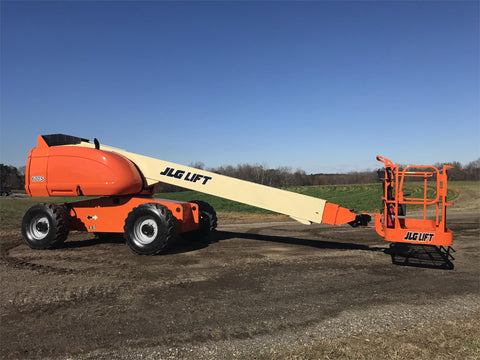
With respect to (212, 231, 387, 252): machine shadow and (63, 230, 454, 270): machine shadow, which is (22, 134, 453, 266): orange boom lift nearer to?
(63, 230, 454, 270): machine shadow

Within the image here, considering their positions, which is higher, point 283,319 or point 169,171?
point 169,171

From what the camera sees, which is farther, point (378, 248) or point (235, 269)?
point (378, 248)

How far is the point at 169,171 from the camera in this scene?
30.0 feet

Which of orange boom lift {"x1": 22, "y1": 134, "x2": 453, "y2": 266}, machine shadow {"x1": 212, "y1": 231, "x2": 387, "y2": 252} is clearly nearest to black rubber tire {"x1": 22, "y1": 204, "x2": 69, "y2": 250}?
orange boom lift {"x1": 22, "y1": 134, "x2": 453, "y2": 266}

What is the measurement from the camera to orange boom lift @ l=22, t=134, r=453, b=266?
795 cm

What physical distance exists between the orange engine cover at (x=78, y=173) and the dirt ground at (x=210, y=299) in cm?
169

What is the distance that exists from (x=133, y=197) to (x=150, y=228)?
1262mm

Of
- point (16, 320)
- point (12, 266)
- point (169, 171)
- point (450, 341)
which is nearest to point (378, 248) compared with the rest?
point (450, 341)

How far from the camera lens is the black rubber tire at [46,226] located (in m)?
8.85

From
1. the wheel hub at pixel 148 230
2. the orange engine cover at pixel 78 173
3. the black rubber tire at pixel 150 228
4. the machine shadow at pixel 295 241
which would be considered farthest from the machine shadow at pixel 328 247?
the orange engine cover at pixel 78 173

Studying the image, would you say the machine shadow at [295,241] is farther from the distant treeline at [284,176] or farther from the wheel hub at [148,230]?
the distant treeline at [284,176]

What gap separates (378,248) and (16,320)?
8.36 m

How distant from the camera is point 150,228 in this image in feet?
27.2

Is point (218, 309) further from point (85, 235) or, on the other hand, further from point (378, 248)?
point (85, 235)
